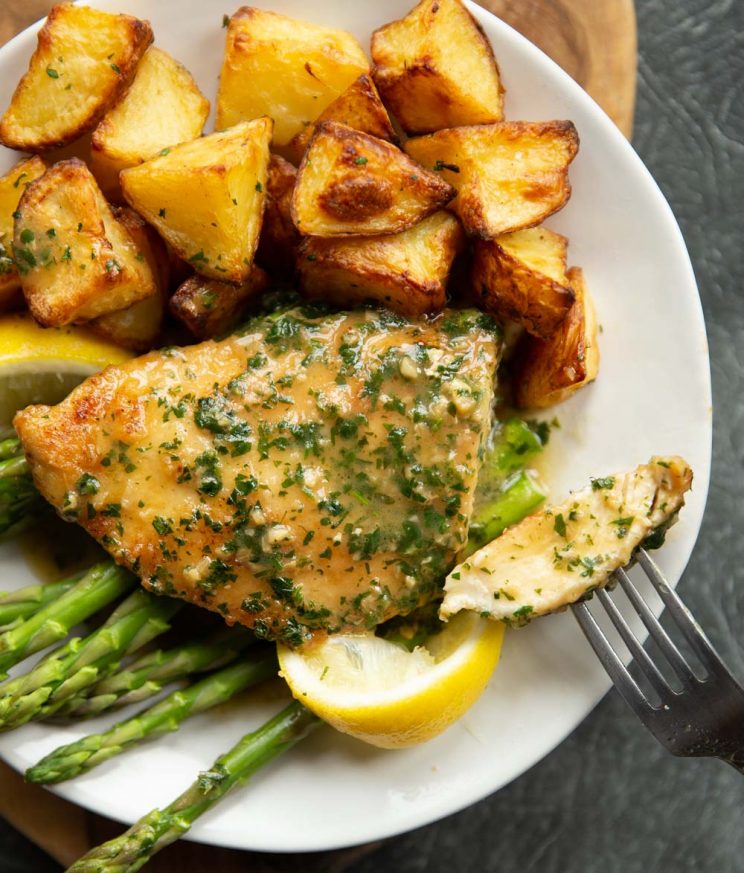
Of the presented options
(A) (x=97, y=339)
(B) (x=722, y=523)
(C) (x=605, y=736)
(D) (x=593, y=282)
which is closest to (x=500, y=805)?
(C) (x=605, y=736)

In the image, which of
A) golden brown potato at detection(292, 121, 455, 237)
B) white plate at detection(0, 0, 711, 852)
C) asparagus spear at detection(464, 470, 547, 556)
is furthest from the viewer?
asparagus spear at detection(464, 470, 547, 556)

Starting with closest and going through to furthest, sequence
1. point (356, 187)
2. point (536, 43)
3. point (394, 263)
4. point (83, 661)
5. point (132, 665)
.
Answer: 1. point (356, 187)
2. point (394, 263)
3. point (83, 661)
4. point (132, 665)
5. point (536, 43)

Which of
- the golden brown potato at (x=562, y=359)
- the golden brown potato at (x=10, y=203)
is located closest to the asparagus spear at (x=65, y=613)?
the golden brown potato at (x=10, y=203)

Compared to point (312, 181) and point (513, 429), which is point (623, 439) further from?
point (312, 181)

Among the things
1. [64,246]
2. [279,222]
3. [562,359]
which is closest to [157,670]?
[64,246]

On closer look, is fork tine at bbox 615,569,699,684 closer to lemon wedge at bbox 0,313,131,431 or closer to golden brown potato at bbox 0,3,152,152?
lemon wedge at bbox 0,313,131,431

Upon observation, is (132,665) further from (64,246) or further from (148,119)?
(148,119)

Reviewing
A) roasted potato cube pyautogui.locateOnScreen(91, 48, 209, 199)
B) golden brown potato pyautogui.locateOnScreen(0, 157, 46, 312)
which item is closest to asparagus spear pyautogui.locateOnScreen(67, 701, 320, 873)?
golden brown potato pyautogui.locateOnScreen(0, 157, 46, 312)

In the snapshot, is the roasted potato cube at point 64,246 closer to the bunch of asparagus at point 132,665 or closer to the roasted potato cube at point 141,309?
the roasted potato cube at point 141,309
